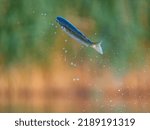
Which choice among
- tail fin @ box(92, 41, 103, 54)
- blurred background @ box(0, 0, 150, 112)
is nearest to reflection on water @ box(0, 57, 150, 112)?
blurred background @ box(0, 0, 150, 112)

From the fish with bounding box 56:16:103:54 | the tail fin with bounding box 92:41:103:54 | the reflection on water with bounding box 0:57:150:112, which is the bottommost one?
the reflection on water with bounding box 0:57:150:112

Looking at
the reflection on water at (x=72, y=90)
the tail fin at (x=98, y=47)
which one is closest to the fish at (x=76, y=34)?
the tail fin at (x=98, y=47)

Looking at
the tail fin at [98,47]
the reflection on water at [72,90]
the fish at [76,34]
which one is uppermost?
the fish at [76,34]

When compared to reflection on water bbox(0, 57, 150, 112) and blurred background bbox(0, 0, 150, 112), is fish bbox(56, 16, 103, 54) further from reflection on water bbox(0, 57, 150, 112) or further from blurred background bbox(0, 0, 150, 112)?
reflection on water bbox(0, 57, 150, 112)

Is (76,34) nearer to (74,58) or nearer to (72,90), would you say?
(74,58)

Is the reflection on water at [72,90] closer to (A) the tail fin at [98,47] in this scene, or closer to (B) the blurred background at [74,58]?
(B) the blurred background at [74,58]

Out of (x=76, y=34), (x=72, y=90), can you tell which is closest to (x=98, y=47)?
(x=76, y=34)

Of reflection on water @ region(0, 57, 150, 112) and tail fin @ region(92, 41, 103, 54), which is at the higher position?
tail fin @ region(92, 41, 103, 54)
